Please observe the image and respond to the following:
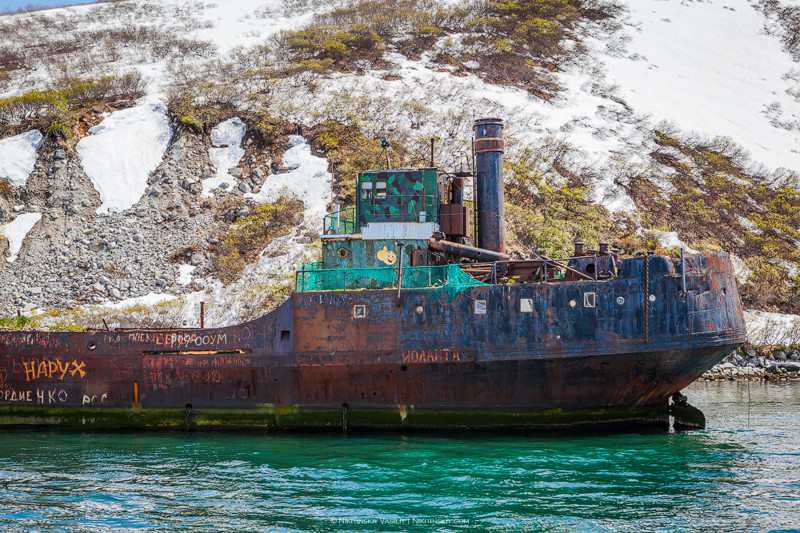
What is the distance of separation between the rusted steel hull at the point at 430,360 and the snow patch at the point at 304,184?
705 inches

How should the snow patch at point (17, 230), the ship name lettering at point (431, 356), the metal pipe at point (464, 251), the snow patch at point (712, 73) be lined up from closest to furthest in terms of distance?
the ship name lettering at point (431, 356) → the metal pipe at point (464, 251) → the snow patch at point (17, 230) → the snow patch at point (712, 73)

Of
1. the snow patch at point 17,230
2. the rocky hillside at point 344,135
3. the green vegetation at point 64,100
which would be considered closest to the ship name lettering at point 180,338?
the rocky hillside at point 344,135

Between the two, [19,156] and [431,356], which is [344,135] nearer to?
[19,156]

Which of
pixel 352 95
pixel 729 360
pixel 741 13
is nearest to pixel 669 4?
pixel 741 13

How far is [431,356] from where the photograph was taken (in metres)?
15.7

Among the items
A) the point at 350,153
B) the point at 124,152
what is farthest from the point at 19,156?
the point at 350,153

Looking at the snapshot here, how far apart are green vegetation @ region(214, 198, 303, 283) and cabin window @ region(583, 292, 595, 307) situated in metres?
20.2

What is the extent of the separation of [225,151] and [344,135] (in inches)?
256

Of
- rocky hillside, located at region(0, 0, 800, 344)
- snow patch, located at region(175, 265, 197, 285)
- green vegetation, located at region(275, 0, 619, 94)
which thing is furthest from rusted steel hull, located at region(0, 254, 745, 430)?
green vegetation, located at region(275, 0, 619, 94)

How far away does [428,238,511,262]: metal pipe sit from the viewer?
17.5 metres

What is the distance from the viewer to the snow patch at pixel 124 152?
3700cm

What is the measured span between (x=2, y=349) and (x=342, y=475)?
10.8 meters

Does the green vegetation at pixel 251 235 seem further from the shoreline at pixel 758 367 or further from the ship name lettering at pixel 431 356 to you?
the shoreline at pixel 758 367

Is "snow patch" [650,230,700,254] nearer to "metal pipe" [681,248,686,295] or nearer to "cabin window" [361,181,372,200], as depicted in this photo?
"metal pipe" [681,248,686,295]
